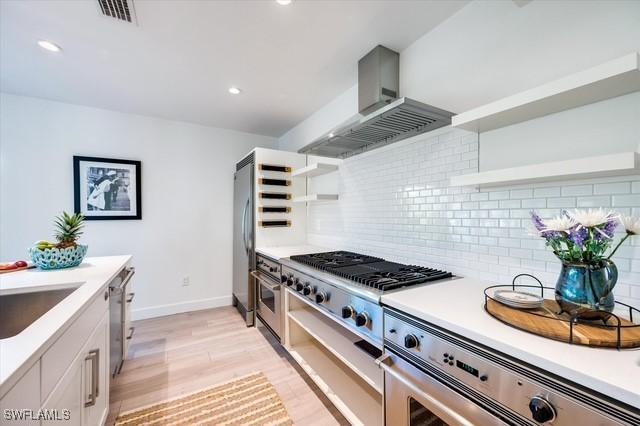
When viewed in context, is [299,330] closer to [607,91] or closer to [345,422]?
[345,422]

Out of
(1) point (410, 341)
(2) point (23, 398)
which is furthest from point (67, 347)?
(1) point (410, 341)

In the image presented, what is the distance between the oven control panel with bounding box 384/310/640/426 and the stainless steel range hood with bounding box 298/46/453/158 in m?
1.11

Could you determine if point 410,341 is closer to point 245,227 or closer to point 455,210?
point 455,210

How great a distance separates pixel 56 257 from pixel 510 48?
9.59ft

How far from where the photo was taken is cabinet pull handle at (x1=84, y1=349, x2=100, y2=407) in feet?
3.97

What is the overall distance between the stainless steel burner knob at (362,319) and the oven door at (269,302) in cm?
106

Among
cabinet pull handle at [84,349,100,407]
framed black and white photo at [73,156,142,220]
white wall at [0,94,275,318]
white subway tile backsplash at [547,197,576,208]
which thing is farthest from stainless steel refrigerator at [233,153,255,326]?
white subway tile backsplash at [547,197,576,208]

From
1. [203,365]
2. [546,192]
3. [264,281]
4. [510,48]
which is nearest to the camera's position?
[546,192]

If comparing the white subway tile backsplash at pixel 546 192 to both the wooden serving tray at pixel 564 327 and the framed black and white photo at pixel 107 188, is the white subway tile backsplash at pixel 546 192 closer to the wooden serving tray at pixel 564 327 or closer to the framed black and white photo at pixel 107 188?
the wooden serving tray at pixel 564 327

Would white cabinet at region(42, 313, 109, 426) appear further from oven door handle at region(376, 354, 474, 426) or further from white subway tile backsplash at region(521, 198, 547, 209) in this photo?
white subway tile backsplash at region(521, 198, 547, 209)

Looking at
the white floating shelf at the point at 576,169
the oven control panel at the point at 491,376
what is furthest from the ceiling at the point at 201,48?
the oven control panel at the point at 491,376

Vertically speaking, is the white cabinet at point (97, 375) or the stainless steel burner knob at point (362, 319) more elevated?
the stainless steel burner knob at point (362, 319)

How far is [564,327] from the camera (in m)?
0.79

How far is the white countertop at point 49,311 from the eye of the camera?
0.65 m
